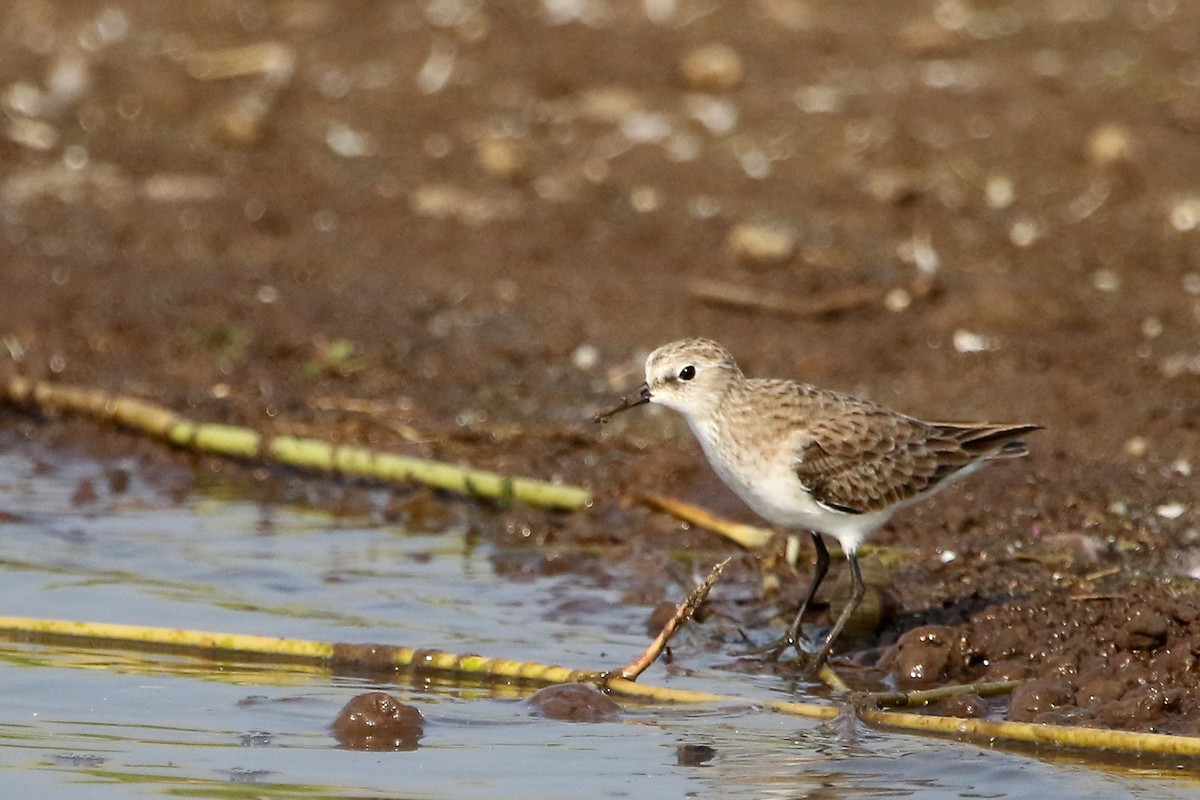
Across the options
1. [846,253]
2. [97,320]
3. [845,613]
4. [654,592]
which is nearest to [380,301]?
[97,320]

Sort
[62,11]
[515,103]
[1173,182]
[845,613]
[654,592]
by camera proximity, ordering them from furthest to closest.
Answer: [62,11] → [515,103] → [1173,182] → [654,592] → [845,613]

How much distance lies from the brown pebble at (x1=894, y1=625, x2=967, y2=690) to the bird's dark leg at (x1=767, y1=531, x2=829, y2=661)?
0.39 m

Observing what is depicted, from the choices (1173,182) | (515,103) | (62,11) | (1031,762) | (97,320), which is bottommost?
(1031,762)

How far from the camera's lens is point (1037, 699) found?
5969mm

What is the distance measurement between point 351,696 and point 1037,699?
200 centimetres

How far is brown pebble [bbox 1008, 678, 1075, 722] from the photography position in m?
5.93

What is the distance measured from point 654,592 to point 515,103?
6.96m

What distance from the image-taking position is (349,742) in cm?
564

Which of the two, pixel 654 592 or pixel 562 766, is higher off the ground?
pixel 654 592

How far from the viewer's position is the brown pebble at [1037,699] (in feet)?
19.5

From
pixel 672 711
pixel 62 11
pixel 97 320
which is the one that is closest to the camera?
pixel 672 711

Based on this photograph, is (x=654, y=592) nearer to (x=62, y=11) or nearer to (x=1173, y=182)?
(x=1173, y=182)

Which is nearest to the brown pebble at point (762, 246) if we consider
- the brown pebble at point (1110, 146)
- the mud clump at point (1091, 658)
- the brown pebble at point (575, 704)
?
the brown pebble at point (1110, 146)

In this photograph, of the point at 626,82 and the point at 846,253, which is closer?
the point at 846,253
